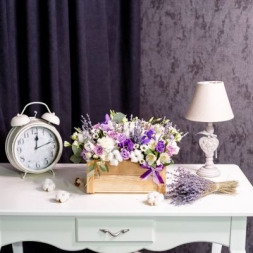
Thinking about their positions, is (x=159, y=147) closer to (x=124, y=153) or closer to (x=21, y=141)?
(x=124, y=153)

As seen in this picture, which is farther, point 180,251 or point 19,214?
point 180,251

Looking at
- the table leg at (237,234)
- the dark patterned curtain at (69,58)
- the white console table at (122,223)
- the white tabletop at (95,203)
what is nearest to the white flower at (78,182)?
the white tabletop at (95,203)

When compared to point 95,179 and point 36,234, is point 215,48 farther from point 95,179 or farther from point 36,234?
point 36,234

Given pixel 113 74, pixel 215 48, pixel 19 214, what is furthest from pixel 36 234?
pixel 215 48

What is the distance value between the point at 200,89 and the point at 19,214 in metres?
0.76

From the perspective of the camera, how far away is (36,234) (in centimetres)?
149

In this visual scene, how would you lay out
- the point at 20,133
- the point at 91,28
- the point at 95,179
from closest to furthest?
the point at 95,179 < the point at 20,133 < the point at 91,28

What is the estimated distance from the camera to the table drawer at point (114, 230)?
147 cm

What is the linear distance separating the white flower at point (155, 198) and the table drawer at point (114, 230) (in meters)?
0.05

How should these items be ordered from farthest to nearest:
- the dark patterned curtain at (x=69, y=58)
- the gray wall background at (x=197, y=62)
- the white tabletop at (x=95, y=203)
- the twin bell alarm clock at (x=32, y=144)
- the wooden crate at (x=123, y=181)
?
the gray wall background at (x=197, y=62)
the dark patterned curtain at (x=69, y=58)
the twin bell alarm clock at (x=32, y=144)
the wooden crate at (x=123, y=181)
the white tabletop at (x=95, y=203)

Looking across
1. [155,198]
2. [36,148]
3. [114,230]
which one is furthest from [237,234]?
[36,148]

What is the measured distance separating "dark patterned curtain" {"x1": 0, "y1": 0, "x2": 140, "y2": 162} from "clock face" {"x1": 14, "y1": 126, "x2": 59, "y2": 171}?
0.22 metres

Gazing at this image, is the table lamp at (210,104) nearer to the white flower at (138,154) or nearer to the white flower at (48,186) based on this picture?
the white flower at (138,154)

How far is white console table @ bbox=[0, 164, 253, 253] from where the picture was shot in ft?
4.75
